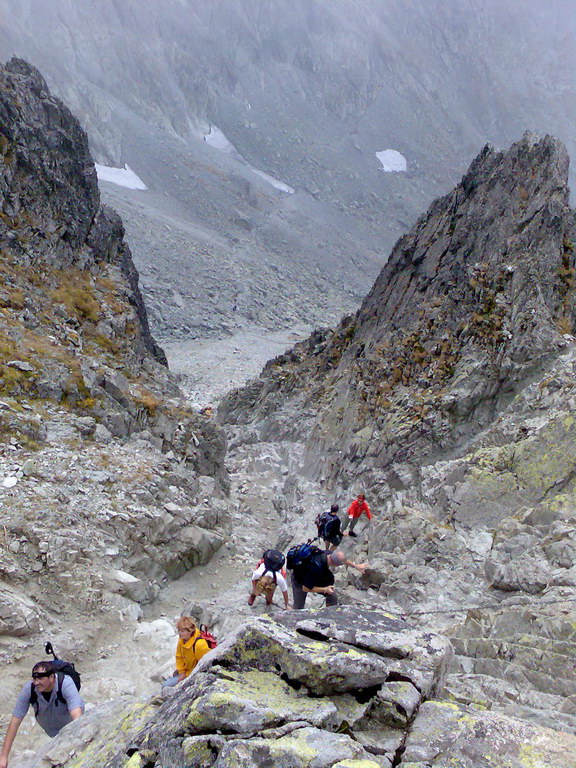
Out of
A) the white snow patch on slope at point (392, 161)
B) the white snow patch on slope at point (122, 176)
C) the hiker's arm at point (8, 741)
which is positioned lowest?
the hiker's arm at point (8, 741)

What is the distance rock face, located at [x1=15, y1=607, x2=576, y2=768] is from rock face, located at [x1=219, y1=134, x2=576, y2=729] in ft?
4.54

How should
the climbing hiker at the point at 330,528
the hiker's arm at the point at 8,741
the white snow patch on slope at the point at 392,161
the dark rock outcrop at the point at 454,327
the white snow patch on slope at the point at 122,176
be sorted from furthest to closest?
the white snow patch on slope at the point at 392,161, the white snow patch on slope at the point at 122,176, the dark rock outcrop at the point at 454,327, the climbing hiker at the point at 330,528, the hiker's arm at the point at 8,741

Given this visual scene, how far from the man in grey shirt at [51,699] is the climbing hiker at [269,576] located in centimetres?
453

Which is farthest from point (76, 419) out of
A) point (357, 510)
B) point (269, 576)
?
point (269, 576)

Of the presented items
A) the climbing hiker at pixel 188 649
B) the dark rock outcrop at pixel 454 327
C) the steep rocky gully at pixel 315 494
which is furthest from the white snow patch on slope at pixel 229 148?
the climbing hiker at pixel 188 649

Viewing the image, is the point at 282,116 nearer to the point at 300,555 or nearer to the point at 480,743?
the point at 300,555

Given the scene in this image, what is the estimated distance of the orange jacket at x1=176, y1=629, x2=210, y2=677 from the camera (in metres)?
6.65

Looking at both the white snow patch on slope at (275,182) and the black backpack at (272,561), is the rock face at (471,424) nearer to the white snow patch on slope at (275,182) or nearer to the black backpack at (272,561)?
the black backpack at (272,561)

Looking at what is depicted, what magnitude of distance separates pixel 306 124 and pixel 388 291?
363 feet

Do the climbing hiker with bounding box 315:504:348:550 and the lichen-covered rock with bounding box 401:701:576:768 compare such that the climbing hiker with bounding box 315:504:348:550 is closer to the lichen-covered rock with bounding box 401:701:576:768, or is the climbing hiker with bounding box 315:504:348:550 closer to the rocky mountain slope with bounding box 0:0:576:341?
the lichen-covered rock with bounding box 401:701:576:768

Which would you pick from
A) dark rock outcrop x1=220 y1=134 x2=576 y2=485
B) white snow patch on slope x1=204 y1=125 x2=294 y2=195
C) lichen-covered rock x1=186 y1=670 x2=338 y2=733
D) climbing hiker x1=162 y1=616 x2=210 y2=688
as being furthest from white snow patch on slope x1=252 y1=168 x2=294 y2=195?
lichen-covered rock x1=186 y1=670 x2=338 y2=733

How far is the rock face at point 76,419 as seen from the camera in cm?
1206

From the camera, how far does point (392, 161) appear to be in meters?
126

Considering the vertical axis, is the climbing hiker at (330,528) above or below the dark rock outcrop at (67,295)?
below
